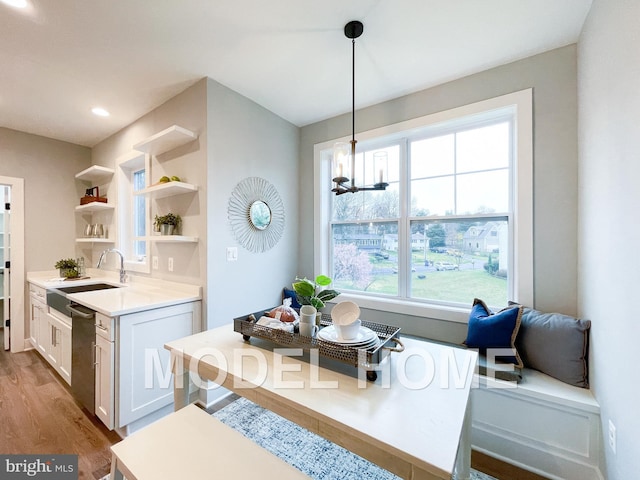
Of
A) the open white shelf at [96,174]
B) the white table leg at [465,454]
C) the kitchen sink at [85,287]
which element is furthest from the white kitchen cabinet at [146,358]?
the open white shelf at [96,174]

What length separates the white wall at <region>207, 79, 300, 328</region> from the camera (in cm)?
221

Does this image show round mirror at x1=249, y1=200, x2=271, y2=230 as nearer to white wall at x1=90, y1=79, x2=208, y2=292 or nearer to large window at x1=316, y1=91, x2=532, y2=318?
white wall at x1=90, y1=79, x2=208, y2=292

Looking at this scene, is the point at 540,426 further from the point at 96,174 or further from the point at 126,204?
the point at 96,174

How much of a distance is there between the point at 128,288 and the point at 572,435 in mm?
3433

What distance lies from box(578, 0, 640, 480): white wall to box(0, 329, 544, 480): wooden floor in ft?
2.36

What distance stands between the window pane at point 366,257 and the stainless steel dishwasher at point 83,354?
210cm

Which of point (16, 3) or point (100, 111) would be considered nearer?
point (16, 3)

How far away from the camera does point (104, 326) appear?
181 centimetres

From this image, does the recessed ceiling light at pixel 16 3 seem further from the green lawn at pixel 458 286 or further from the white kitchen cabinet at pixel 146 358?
the green lawn at pixel 458 286

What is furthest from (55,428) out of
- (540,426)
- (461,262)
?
(461,262)

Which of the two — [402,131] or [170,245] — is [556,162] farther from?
[170,245]

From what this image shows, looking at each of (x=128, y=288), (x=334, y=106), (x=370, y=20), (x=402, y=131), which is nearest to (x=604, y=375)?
(x=402, y=131)

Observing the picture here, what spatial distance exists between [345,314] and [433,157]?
1891 mm

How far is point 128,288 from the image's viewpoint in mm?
2570
